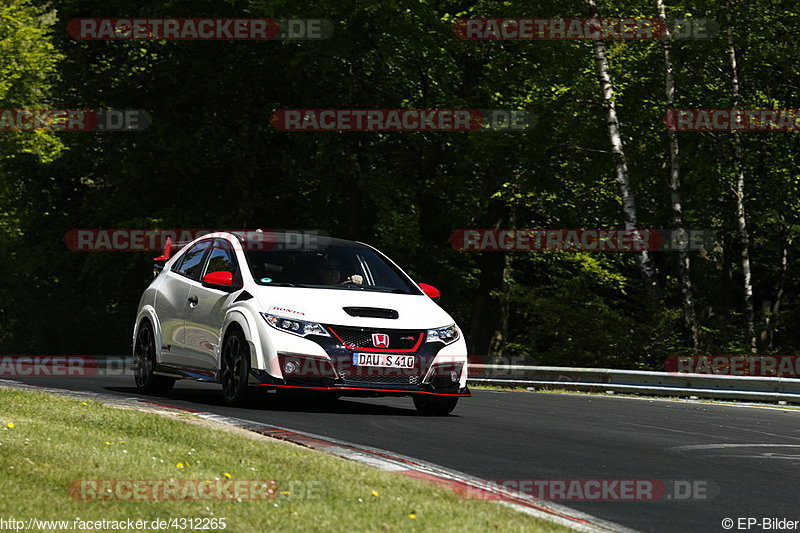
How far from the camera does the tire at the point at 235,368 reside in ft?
42.9

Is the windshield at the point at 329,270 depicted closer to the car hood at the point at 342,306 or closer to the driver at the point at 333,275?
the driver at the point at 333,275

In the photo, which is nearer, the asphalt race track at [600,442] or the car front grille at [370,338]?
the asphalt race track at [600,442]

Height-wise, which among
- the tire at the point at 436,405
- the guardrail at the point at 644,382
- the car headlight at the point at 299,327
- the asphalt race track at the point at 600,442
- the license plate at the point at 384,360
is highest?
the car headlight at the point at 299,327

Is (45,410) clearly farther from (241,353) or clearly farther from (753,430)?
(753,430)

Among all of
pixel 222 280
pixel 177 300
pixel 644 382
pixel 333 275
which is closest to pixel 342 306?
pixel 333 275

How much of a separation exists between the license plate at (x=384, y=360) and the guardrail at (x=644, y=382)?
9.82m

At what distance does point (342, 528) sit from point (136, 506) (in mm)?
1138

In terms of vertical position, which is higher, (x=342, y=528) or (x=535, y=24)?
(x=535, y=24)

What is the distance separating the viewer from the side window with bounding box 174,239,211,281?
48.5 ft

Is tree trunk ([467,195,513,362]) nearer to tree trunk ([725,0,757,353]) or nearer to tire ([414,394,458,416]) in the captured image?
A: tree trunk ([725,0,757,353])

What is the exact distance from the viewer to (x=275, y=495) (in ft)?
24.8

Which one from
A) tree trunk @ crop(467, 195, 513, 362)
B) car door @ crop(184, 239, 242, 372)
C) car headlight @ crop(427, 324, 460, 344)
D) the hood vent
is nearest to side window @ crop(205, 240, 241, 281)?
car door @ crop(184, 239, 242, 372)

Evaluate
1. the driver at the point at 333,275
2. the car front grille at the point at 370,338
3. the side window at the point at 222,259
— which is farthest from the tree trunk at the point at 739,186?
the car front grille at the point at 370,338

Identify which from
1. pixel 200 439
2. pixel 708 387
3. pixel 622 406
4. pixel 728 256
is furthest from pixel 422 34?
pixel 200 439
